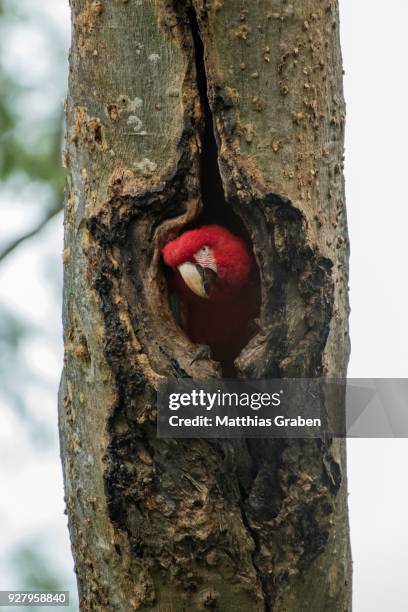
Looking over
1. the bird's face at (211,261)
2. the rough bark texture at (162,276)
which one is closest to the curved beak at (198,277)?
the bird's face at (211,261)

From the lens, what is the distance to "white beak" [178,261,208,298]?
6.72ft

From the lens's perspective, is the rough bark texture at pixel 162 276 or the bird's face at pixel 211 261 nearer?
the rough bark texture at pixel 162 276

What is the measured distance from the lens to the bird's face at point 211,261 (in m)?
1.98

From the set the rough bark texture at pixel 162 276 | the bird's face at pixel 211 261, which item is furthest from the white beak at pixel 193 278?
the rough bark texture at pixel 162 276

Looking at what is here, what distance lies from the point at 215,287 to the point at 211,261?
0.44 feet

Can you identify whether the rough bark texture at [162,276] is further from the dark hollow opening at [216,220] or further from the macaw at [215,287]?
the macaw at [215,287]

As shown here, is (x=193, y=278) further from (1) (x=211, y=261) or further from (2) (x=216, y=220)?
(2) (x=216, y=220)

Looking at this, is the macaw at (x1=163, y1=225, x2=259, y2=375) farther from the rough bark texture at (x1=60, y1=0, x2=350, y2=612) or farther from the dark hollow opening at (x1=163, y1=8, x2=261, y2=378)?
the rough bark texture at (x1=60, y1=0, x2=350, y2=612)

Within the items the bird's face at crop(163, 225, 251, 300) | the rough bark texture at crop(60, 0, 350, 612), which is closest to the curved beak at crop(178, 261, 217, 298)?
the bird's face at crop(163, 225, 251, 300)

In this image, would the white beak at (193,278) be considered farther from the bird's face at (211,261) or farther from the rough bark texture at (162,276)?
the rough bark texture at (162,276)

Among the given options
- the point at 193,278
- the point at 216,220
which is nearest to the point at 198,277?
the point at 193,278

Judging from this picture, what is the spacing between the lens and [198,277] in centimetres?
215

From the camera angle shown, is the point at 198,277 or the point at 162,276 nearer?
the point at 162,276

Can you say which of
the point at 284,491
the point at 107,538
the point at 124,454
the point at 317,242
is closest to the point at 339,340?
the point at 317,242
